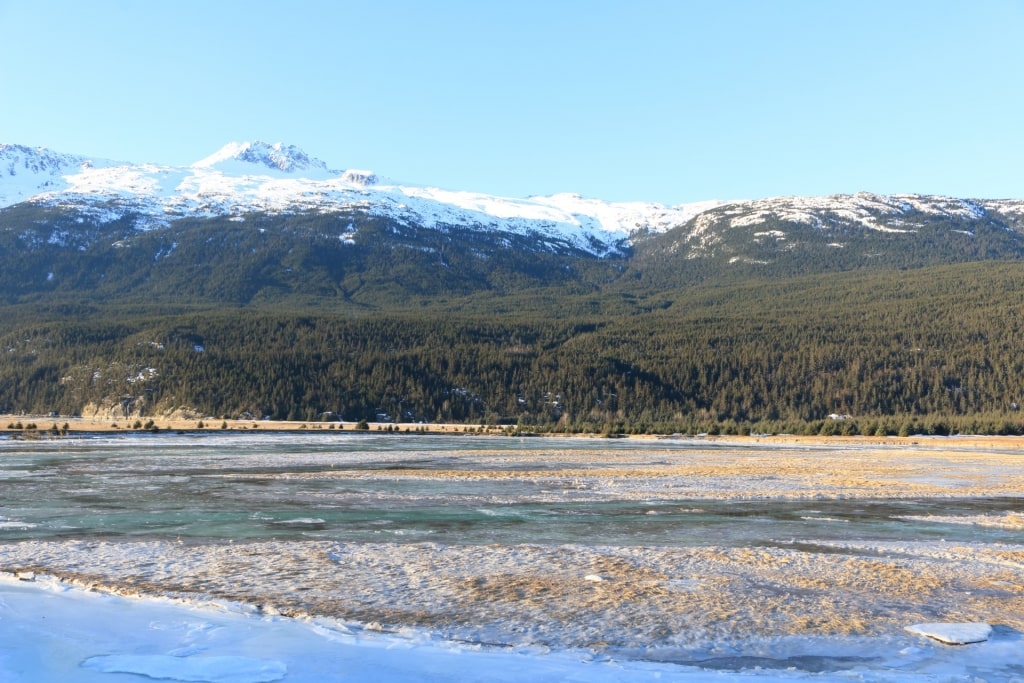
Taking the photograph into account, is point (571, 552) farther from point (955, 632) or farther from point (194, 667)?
point (194, 667)

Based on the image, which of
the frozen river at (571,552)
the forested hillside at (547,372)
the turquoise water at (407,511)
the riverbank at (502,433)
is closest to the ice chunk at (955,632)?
the frozen river at (571,552)

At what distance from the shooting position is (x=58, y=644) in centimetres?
1330

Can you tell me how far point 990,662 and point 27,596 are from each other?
15869 mm

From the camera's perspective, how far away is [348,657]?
41.7 feet

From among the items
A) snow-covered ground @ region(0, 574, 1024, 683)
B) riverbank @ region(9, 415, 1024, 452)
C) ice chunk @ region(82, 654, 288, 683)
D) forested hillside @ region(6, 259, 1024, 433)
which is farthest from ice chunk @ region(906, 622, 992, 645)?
forested hillside @ region(6, 259, 1024, 433)

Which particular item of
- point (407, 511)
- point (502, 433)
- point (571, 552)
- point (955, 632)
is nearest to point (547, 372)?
point (502, 433)

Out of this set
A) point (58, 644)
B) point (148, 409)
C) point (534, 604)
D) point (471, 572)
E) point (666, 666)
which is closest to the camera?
point (666, 666)

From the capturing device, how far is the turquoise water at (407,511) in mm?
23312

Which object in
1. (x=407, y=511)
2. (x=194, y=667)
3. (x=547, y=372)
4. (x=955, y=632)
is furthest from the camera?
(x=547, y=372)

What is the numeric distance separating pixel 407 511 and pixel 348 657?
51.5ft

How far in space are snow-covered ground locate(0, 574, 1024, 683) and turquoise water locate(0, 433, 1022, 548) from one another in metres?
8.18

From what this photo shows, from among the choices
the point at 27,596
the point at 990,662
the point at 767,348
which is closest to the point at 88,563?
the point at 27,596

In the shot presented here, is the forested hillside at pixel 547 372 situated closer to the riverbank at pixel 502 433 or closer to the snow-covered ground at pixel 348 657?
the riverbank at pixel 502 433

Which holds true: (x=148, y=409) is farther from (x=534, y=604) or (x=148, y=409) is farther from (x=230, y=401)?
(x=534, y=604)
